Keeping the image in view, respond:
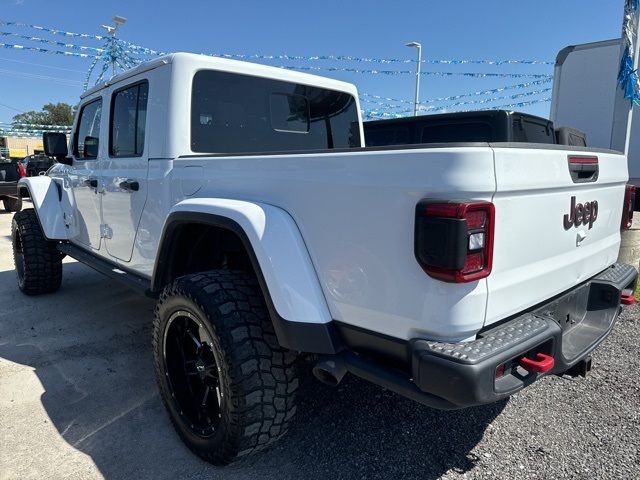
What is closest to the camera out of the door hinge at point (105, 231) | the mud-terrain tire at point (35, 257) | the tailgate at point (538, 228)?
the tailgate at point (538, 228)

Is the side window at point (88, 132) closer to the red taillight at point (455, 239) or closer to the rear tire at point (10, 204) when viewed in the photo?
the red taillight at point (455, 239)

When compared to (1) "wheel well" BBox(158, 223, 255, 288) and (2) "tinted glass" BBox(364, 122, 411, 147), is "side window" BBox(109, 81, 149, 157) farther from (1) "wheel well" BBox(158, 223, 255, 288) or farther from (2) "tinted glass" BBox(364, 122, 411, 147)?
(2) "tinted glass" BBox(364, 122, 411, 147)

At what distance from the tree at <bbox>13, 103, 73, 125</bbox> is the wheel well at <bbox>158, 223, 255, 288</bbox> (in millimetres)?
68219

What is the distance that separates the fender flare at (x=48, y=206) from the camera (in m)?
4.57

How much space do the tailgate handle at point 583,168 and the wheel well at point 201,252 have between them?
160cm

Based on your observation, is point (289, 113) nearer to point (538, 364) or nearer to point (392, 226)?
point (392, 226)

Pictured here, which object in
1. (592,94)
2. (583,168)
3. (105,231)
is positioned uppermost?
(592,94)

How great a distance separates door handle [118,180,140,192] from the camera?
3.02 meters

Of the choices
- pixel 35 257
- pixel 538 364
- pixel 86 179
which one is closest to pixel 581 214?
pixel 538 364

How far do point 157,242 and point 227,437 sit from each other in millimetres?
1255

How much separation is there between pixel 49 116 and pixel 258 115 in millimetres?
75777

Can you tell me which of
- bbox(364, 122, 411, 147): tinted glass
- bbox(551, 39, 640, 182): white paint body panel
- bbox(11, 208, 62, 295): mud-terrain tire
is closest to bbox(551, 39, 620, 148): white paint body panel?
bbox(551, 39, 640, 182): white paint body panel

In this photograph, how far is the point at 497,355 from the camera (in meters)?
1.60

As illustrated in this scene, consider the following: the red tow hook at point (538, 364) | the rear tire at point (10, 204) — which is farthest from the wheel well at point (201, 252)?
the rear tire at point (10, 204)
